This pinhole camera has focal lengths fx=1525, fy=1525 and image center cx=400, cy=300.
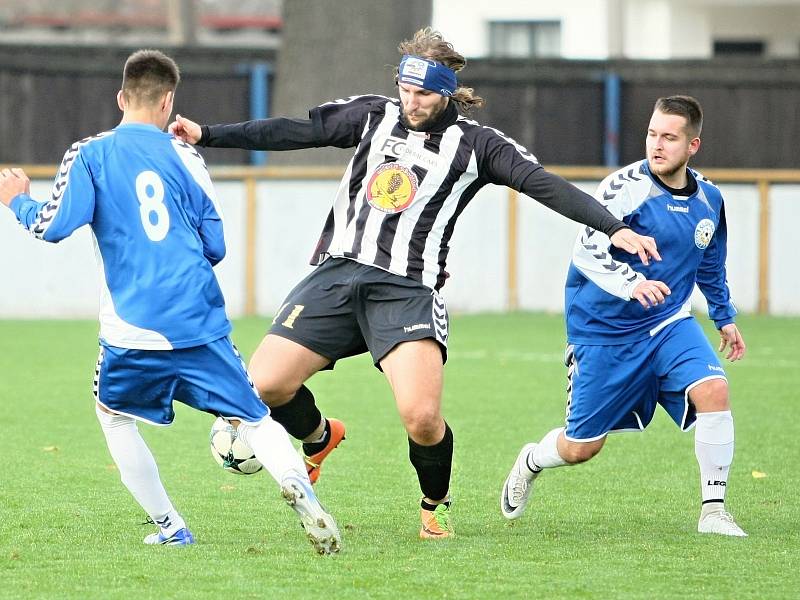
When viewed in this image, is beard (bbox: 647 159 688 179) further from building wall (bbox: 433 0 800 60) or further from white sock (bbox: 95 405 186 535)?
building wall (bbox: 433 0 800 60)

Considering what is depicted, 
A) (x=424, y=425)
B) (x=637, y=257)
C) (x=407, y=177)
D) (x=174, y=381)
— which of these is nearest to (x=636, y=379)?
(x=637, y=257)

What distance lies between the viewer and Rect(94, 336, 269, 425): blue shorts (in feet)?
17.4

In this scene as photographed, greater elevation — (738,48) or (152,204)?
(738,48)

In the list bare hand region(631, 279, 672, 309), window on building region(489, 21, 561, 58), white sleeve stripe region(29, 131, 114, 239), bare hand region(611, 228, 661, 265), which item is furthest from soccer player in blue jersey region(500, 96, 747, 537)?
window on building region(489, 21, 561, 58)

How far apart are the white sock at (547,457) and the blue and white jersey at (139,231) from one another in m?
1.73

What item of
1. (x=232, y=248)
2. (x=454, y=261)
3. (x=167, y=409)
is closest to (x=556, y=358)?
(x=454, y=261)

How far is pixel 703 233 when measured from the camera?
6.20 metres

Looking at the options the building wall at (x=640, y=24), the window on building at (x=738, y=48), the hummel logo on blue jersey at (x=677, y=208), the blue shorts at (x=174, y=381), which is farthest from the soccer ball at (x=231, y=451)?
the window on building at (x=738, y=48)

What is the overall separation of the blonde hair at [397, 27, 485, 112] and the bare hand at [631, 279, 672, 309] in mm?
946

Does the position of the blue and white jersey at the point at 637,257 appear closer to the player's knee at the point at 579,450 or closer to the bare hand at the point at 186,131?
the player's knee at the point at 579,450

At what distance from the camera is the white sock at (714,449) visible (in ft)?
19.7

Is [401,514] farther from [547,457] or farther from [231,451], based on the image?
[231,451]

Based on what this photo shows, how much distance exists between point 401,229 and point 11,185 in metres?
1.50

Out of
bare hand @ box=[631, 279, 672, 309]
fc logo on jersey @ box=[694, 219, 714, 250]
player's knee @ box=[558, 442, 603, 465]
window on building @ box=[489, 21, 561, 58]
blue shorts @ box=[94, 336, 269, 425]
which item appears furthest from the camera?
window on building @ box=[489, 21, 561, 58]
